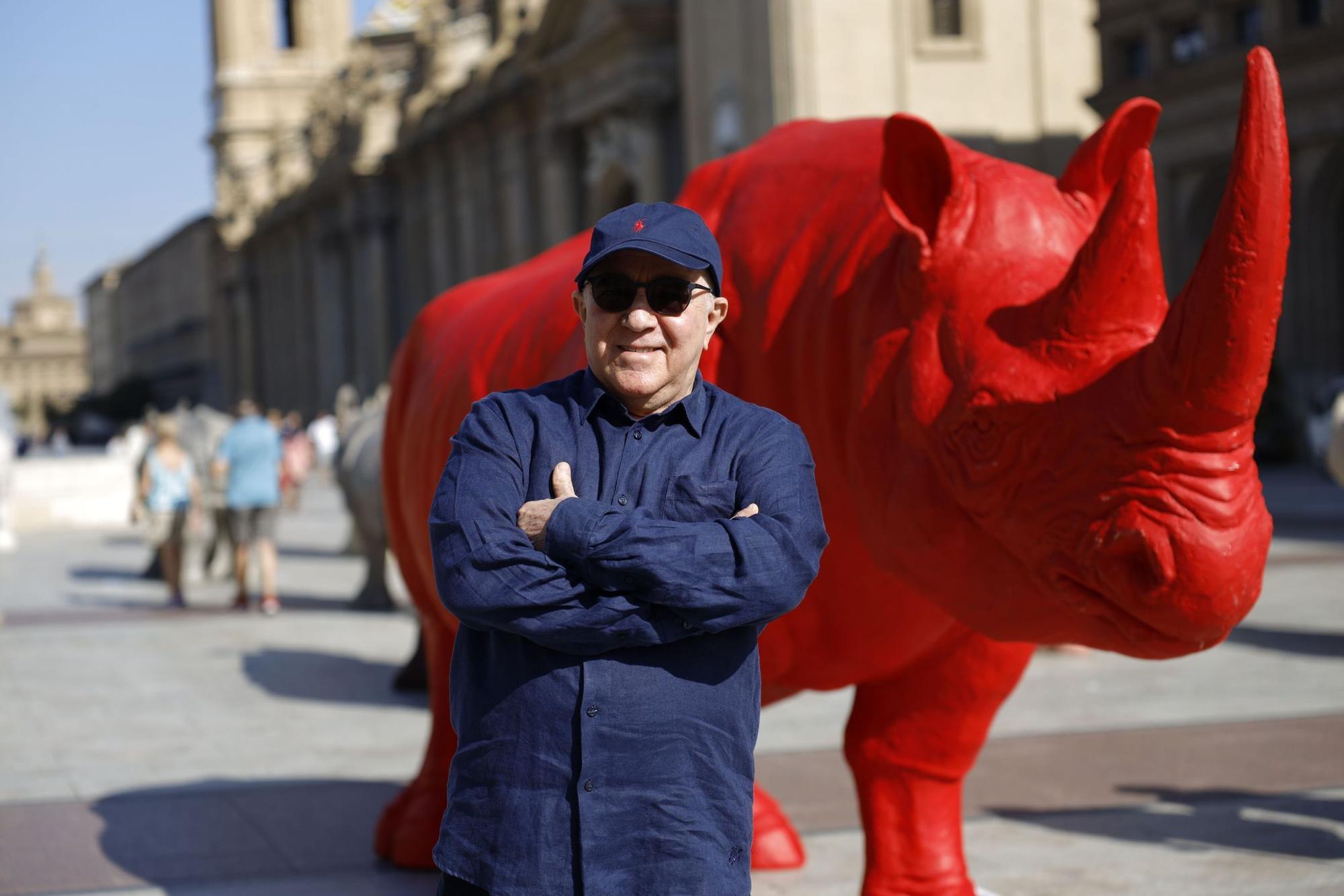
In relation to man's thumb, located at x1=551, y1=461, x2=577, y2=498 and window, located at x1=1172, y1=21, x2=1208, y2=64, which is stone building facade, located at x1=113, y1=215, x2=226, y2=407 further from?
man's thumb, located at x1=551, y1=461, x2=577, y2=498

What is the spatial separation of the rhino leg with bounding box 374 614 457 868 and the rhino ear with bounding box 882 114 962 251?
260 cm

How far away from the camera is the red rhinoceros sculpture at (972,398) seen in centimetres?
304

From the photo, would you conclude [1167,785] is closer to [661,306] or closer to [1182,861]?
[1182,861]

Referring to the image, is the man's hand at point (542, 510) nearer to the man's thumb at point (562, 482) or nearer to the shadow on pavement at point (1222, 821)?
the man's thumb at point (562, 482)

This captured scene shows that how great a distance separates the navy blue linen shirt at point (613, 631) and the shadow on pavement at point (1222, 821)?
3.64 metres

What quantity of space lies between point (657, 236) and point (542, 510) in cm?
48

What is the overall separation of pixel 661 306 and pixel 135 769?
223 inches

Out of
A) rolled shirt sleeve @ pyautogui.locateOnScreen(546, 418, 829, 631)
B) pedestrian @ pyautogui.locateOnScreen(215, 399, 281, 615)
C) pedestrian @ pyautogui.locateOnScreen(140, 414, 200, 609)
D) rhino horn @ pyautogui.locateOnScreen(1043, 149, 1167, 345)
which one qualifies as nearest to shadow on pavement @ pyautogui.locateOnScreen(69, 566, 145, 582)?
pedestrian @ pyautogui.locateOnScreen(140, 414, 200, 609)

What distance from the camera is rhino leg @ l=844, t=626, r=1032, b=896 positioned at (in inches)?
181

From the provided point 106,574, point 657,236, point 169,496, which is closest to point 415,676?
point 169,496

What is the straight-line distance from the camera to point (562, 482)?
2.77 metres

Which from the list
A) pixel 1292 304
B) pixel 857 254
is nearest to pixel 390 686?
pixel 857 254

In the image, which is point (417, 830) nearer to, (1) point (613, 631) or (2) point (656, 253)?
(1) point (613, 631)

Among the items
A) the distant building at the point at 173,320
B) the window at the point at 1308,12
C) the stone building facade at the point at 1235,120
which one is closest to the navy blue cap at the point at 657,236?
the stone building facade at the point at 1235,120
